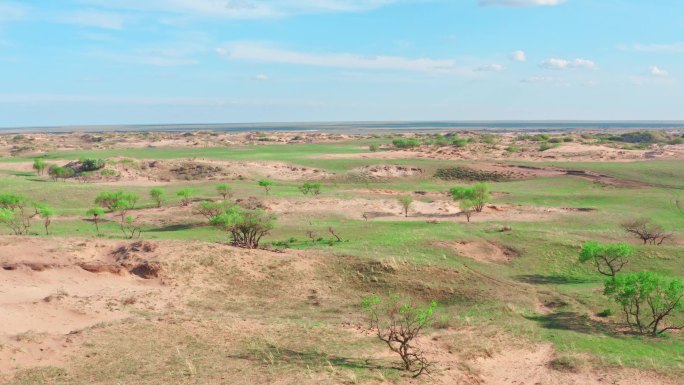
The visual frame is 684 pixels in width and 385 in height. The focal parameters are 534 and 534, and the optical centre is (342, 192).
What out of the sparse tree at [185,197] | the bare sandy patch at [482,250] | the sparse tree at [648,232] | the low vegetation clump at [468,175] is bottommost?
the bare sandy patch at [482,250]

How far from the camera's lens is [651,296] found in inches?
1196

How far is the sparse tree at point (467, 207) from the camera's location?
60269mm

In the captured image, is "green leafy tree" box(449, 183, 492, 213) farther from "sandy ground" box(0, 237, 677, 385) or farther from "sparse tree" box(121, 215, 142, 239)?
"sparse tree" box(121, 215, 142, 239)

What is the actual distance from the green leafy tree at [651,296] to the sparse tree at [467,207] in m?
27.7

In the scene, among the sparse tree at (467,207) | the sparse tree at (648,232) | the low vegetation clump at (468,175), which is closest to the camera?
the sparse tree at (648,232)

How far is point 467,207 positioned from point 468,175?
35727 millimetres

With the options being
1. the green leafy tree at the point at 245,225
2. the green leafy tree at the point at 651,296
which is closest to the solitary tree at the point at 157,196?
the green leafy tree at the point at 245,225

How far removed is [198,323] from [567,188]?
69.0 meters

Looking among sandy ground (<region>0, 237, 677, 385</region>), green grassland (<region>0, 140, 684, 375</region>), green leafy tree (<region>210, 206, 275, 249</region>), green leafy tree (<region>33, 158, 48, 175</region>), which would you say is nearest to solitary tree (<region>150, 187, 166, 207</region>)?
green grassland (<region>0, 140, 684, 375</region>)

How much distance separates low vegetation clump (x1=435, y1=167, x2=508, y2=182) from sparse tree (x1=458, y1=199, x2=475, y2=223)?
3016 centimetres

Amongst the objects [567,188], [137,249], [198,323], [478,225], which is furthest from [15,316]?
[567,188]

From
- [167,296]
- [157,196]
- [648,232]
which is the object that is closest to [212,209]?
[157,196]

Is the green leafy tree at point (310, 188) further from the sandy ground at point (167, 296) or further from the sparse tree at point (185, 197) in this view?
the sandy ground at point (167, 296)

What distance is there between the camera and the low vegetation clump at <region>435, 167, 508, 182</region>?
93188 millimetres
